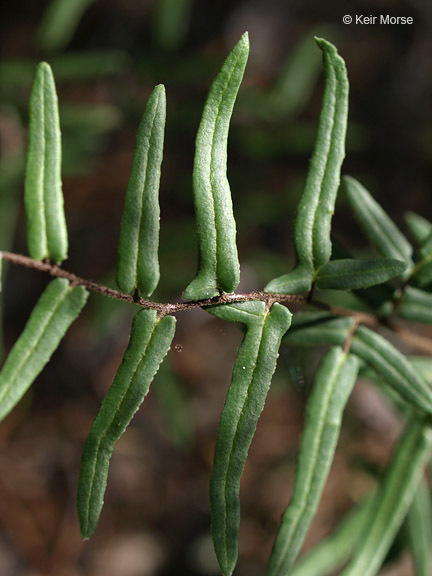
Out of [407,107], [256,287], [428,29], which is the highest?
[428,29]

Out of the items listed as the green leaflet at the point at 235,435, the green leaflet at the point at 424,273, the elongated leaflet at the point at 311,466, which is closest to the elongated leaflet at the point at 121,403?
the green leaflet at the point at 235,435

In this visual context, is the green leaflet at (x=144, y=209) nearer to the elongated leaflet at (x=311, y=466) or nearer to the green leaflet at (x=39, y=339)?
the green leaflet at (x=39, y=339)

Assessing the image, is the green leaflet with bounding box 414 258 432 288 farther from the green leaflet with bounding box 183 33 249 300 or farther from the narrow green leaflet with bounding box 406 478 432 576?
the narrow green leaflet with bounding box 406 478 432 576

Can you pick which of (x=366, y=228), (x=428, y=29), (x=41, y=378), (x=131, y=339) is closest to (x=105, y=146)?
(x=41, y=378)

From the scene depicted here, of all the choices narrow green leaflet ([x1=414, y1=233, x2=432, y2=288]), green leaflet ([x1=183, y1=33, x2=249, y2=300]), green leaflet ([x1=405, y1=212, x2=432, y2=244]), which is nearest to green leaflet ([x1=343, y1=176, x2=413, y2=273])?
narrow green leaflet ([x1=414, y1=233, x2=432, y2=288])

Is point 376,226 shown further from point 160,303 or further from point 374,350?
point 160,303

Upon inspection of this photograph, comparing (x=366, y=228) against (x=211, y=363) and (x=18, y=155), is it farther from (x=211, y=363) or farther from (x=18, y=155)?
(x=211, y=363)
